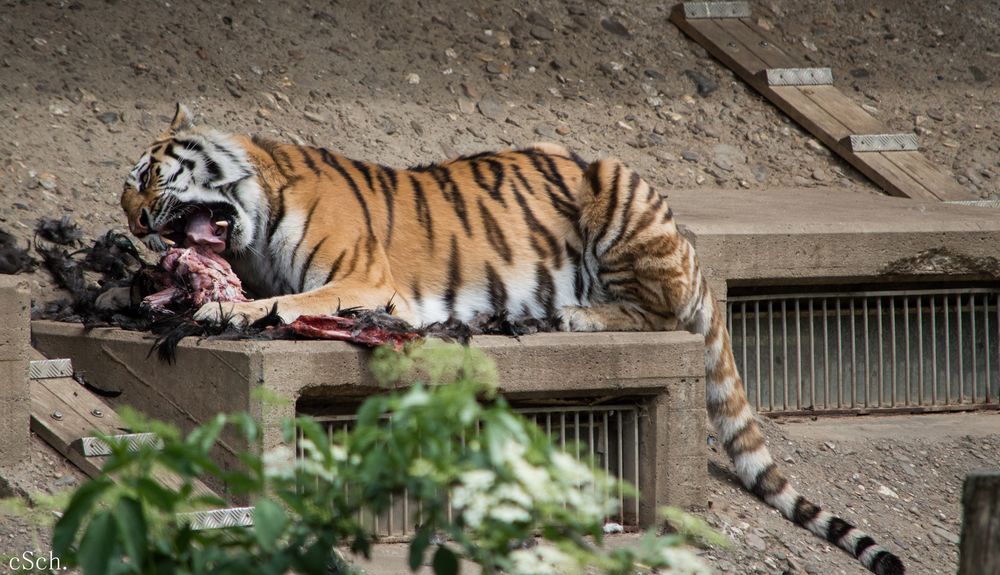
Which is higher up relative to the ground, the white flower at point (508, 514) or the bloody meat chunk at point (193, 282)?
the bloody meat chunk at point (193, 282)

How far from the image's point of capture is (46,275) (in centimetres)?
542

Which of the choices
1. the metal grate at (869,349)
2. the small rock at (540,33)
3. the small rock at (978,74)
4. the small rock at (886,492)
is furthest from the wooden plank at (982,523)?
the small rock at (978,74)

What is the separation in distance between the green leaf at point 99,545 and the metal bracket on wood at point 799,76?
6.77 metres

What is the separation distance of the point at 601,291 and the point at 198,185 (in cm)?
169

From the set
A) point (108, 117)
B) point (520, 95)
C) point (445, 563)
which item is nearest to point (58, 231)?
point (108, 117)

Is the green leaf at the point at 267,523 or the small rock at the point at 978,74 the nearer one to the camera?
the green leaf at the point at 267,523

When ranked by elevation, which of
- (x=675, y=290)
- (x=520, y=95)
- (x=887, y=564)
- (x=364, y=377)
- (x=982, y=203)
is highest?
(x=520, y=95)

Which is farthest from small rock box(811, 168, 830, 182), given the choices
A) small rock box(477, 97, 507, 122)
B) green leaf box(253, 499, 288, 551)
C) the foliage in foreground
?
green leaf box(253, 499, 288, 551)

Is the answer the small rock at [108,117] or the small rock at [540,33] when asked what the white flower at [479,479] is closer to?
the small rock at [108,117]

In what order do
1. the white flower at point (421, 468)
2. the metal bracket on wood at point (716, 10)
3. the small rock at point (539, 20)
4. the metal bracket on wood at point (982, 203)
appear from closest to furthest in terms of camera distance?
1. the white flower at point (421, 468)
2. the metal bracket on wood at point (982, 203)
3. the small rock at point (539, 20)
4. the metal bracket on wood at point (716, 10)

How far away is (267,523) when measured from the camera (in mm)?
1896

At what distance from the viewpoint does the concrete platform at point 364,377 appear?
4312 mm

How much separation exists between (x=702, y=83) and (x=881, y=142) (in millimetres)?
1172

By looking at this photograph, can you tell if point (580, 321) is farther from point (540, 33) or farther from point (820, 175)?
point (540, 33)
